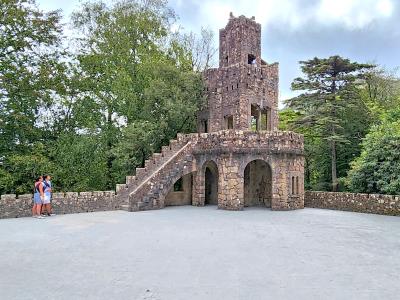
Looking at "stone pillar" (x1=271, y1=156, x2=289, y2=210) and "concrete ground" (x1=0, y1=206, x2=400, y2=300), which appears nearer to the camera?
"concrete ground" (x1=0, y1=206, x2=400, y2=300)

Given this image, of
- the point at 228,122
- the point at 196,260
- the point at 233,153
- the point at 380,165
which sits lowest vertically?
the point at 196,260

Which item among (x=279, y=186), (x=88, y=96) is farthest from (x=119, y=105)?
(x=279, y=186)

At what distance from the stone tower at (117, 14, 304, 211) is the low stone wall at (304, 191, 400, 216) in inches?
85.7

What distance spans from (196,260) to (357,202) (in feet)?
44.2

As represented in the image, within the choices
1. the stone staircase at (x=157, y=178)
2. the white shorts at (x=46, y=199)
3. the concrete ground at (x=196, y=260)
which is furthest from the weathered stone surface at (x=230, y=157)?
the concrete ground at (x=196, y=260)

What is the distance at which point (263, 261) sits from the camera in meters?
7.52

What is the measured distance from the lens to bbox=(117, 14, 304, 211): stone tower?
17.2 m

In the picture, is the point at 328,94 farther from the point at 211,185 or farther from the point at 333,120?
the point at 211,185

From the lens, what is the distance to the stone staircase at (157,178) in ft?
55.0

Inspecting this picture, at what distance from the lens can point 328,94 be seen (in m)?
24.9

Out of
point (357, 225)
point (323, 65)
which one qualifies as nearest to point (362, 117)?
point (323, 65)

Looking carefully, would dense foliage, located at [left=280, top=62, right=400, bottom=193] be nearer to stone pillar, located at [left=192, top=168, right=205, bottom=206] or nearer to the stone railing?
the stone railing

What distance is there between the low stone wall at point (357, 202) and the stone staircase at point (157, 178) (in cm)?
785

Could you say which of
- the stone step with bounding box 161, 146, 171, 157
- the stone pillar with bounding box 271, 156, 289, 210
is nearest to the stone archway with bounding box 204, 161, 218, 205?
the stone step with bounding box 161, 146, 171, 157
